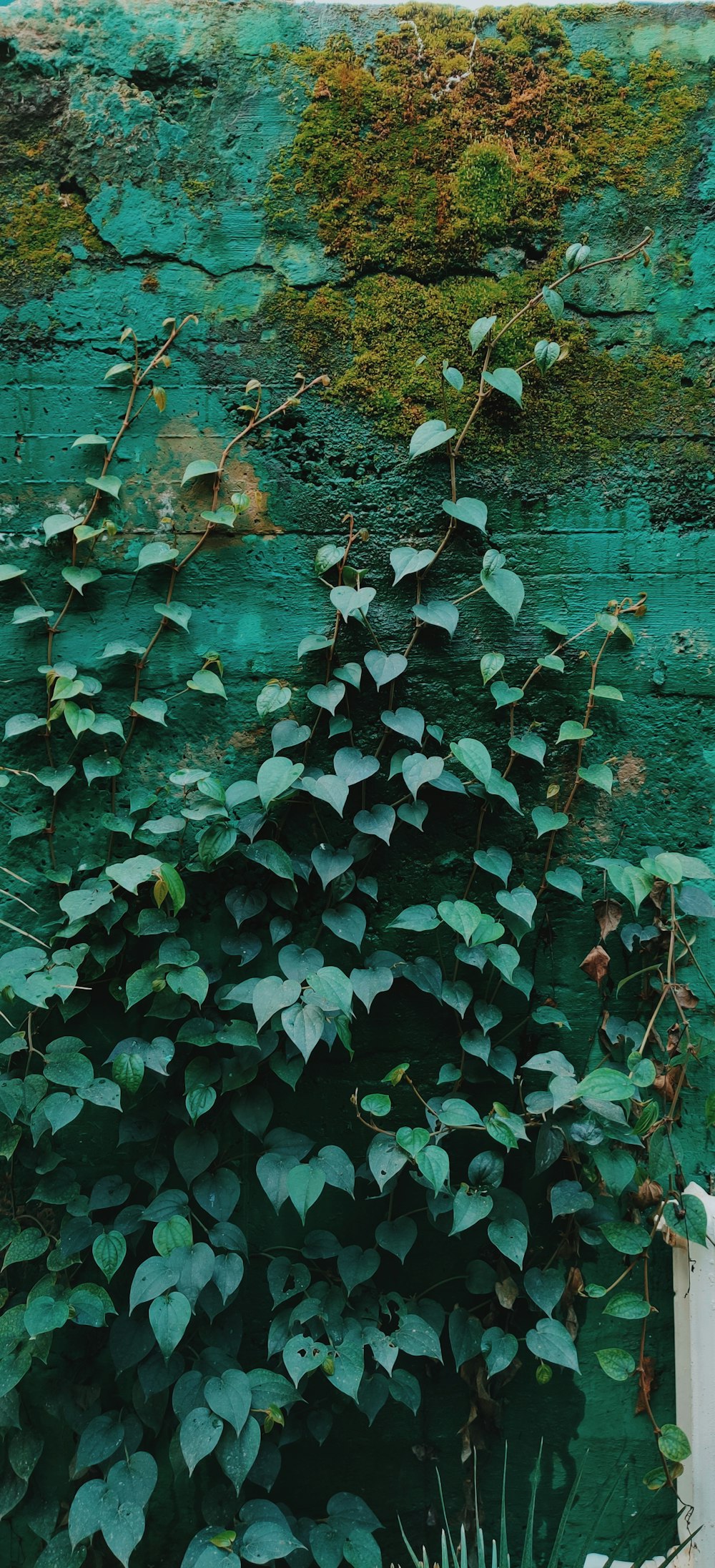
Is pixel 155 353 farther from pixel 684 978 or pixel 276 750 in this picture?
pixel 684 978

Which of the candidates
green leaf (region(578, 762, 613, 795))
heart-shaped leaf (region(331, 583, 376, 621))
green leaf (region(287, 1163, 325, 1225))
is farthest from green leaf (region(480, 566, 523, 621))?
green leaf (region(287, 1163, 325, 1225))

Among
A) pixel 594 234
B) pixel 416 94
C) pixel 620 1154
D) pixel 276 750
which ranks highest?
pixel 416 94

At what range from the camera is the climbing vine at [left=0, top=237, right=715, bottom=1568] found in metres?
1.52

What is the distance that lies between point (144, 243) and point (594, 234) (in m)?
0.91

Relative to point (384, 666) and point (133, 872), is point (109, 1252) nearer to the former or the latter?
point (133, 872)

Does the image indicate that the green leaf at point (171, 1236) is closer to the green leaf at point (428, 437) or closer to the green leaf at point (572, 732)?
the green leaf at point (572, 732)

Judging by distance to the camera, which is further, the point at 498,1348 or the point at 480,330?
the point at 480,330

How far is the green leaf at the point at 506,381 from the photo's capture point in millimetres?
1718

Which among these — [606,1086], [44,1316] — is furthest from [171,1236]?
[606,1086]

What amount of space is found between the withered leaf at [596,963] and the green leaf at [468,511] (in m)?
0.84

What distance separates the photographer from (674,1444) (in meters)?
1.49

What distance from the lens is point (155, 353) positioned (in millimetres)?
1802

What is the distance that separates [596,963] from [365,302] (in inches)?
54.3

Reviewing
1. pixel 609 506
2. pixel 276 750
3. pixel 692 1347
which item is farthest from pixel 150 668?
pixel 692 1347
